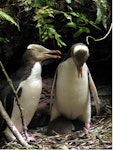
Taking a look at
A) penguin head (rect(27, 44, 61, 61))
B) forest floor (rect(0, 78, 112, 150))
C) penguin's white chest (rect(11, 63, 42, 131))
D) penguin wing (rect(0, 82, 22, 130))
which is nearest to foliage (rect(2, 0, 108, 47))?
penguin head (rect(27, 44, 61, 61))

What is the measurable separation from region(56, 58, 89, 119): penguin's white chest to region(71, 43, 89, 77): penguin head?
8 cm

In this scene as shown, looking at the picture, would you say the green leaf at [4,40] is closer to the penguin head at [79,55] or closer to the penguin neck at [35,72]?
the penguin neck at [35,72]

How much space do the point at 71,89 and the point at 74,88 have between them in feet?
0.08

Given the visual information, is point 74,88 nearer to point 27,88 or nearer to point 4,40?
point 27,88

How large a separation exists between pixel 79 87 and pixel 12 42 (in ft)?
2.34

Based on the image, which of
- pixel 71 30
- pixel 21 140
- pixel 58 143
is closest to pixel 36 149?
pixel 21 140

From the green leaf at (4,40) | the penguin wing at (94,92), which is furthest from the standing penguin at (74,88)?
the green leaf at (4,40)

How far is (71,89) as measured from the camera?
3236 millimetres

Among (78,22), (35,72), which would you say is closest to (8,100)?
(35,72)

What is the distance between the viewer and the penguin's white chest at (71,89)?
3227 mm

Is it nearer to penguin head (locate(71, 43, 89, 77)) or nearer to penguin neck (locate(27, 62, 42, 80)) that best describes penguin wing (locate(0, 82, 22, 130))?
penguin neck (locate(27, 62, 42, 80))

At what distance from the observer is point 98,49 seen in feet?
12.5

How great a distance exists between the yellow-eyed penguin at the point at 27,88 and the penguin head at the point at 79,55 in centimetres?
19

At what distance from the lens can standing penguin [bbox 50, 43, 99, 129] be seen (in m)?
3.15
